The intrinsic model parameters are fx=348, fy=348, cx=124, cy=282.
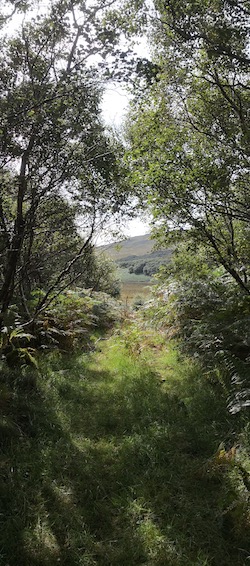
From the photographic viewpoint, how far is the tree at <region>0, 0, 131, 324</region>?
13.9 feet

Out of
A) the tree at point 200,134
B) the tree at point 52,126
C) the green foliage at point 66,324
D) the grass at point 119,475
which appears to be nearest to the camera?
the grass at point 119,475

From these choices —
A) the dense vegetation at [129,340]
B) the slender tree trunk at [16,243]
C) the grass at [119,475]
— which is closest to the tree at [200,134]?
the dense vegetation at [129,340]

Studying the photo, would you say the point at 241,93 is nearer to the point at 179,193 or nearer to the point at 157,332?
the point at 179,193

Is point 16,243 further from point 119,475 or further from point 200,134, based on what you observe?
point 200,134

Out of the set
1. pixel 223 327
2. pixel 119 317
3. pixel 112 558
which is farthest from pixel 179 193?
pixel 119 317

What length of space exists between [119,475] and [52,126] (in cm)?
465

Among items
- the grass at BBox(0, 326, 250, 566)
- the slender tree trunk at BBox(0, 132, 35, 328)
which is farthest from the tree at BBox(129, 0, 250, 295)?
the grass at BBox(0, 326, 250, 566)

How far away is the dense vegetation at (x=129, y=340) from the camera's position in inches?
136

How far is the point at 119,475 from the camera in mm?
4215

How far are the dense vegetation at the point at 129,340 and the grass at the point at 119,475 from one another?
2 cm

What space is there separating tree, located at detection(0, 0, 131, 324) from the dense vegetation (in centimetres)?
3

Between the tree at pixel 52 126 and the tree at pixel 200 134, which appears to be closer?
the tree at pixel 52 126

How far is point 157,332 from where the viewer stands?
988cm

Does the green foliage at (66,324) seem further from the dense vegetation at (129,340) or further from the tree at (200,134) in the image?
the tree at (200,134)
